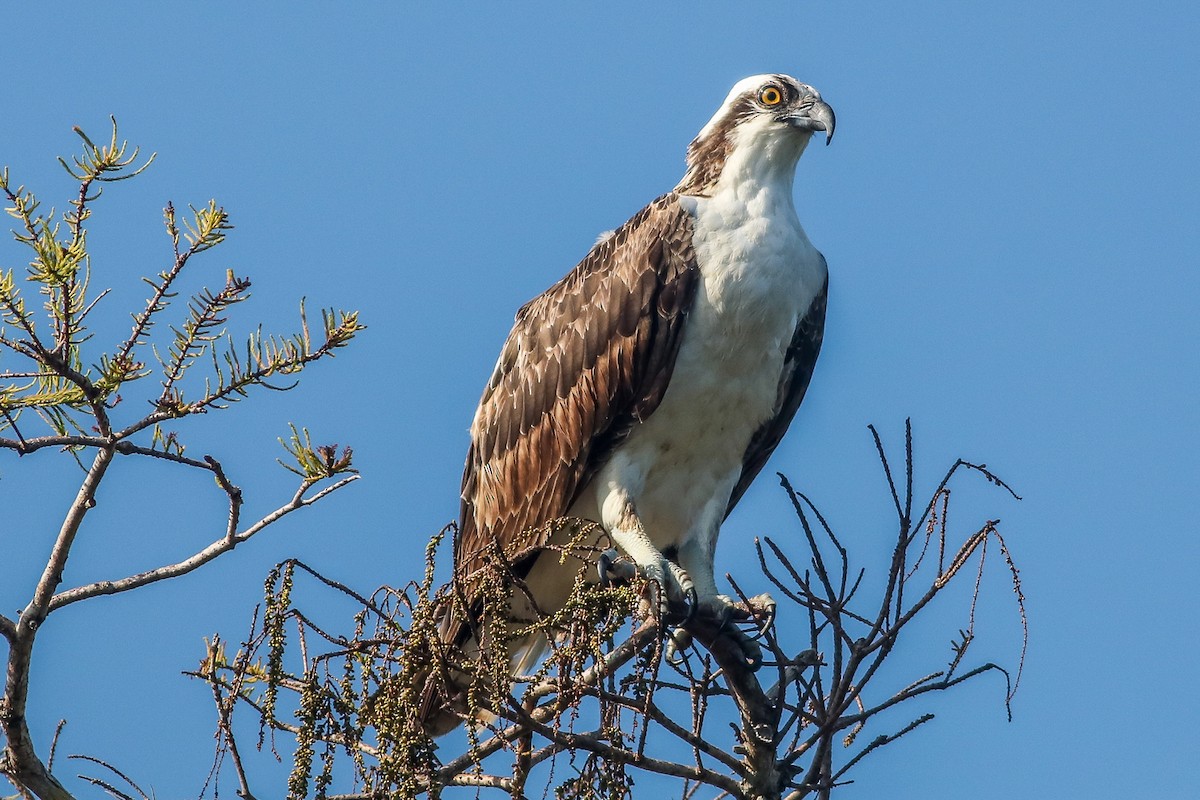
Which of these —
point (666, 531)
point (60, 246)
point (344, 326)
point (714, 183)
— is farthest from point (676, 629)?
point (60, 246)

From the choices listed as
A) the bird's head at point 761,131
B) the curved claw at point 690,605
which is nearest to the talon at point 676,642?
the curved claw at point 690,605

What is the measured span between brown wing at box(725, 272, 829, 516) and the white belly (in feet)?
0.37

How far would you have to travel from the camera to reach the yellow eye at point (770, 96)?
728 centimetres

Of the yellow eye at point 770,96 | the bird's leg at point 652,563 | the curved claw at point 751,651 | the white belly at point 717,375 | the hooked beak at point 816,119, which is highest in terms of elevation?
the yellow eye at point 770,96

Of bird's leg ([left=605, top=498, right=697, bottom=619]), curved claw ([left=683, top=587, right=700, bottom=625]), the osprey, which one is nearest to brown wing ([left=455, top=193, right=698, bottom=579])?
the osprey

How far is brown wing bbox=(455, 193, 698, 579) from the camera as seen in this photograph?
677 cm

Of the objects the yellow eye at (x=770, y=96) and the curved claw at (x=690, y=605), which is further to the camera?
the yellow eye at (x=770, y=96)

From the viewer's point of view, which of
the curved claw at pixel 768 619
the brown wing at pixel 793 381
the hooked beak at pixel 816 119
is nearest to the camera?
the curved claw at pixel 768 619

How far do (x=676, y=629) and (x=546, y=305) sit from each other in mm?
1833

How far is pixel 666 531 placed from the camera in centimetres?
721

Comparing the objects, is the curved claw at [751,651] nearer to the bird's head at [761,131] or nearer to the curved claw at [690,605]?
the curved claw at [690,605]

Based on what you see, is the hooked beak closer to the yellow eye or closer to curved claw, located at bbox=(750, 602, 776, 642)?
the yellow eye

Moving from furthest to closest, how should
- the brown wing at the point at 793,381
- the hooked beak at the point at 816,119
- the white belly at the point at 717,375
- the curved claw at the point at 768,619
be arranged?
1. the brown wing at the point at 793,381
2. the hooked beak at the point at 816,119
3. the white belly at the point at 717,375
4. the curved claw at the point at 768,619

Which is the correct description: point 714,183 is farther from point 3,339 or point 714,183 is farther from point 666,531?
point 3,339
